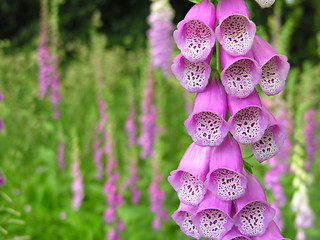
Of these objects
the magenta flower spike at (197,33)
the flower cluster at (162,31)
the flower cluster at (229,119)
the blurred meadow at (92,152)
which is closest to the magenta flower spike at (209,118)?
the flower cluster at (229,119)

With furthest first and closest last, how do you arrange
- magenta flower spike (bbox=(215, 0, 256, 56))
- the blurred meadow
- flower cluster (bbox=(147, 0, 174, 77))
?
1. flower cluster (bbox=(147, 0, 174, 77))
2. the blurred meadow
3. magenta flower spike (bbox=(215, 0, 256, 56))

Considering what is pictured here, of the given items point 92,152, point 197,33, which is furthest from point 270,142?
point 92,152

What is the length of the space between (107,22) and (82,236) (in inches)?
405

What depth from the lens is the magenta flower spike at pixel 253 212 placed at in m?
0.92

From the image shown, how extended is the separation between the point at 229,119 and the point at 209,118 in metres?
0.05

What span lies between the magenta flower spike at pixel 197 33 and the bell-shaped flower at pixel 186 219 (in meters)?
0.36

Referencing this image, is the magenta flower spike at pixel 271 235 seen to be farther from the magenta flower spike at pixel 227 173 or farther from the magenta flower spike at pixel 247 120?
the magenta flower spike at pixel 247 120

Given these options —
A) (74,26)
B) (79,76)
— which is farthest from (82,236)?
(74,26)

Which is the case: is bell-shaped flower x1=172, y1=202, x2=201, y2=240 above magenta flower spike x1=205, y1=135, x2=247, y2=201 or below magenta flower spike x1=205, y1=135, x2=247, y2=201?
below

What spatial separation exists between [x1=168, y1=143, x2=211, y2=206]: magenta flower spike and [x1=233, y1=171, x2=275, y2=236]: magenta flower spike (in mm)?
92

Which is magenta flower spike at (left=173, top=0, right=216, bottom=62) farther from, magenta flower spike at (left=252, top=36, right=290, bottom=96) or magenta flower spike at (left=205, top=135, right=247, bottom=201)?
magenta flower spike at (left=205, top=135, right=247, bottom=201)

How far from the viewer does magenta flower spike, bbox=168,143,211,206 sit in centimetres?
94

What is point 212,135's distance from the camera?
35.7 inches

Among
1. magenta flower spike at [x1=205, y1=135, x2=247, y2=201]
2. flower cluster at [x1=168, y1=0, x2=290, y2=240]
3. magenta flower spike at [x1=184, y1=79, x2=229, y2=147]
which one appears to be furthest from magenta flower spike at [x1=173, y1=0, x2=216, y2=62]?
magenta flower spike at [x1=205, y1=135, x2=247, y2=201]
